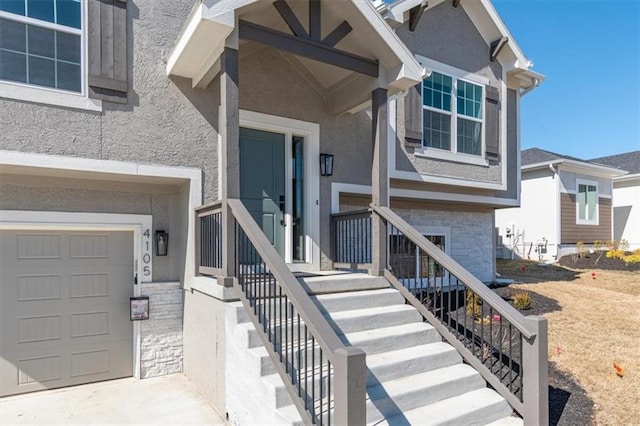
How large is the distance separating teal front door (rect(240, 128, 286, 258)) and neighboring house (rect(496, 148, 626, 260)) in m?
11.4

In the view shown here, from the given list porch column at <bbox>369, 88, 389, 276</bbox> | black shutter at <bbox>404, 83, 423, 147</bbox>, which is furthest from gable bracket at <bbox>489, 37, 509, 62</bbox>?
porch column at <bbox>369, 88, 389, 276</bbox>

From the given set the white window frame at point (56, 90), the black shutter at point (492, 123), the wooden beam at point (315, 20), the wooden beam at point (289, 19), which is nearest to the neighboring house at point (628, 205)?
the black shutter at point (492, 123)

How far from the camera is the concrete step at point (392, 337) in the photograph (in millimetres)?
3932

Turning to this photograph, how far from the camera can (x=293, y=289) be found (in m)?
3.21

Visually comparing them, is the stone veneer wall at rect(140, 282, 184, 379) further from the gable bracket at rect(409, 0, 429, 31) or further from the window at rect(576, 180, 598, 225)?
the window at rect(576, 180, 598, 225)

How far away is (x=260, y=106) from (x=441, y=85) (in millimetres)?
4111

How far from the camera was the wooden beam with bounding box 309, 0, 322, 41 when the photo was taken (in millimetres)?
4645

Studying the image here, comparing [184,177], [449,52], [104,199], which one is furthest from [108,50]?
[449,52]

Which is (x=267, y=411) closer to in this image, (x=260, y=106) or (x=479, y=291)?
(x=479, y=291)

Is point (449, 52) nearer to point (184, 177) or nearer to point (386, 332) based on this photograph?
point (184, 177)

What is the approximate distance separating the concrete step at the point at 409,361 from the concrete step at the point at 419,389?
0.17 feet

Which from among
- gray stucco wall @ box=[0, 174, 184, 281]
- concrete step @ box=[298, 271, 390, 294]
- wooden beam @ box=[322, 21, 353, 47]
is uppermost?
wooden beam @ box=[322, 21, 353, 47]

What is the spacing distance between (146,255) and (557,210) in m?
14.8

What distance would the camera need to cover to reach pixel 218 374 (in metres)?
4.07
